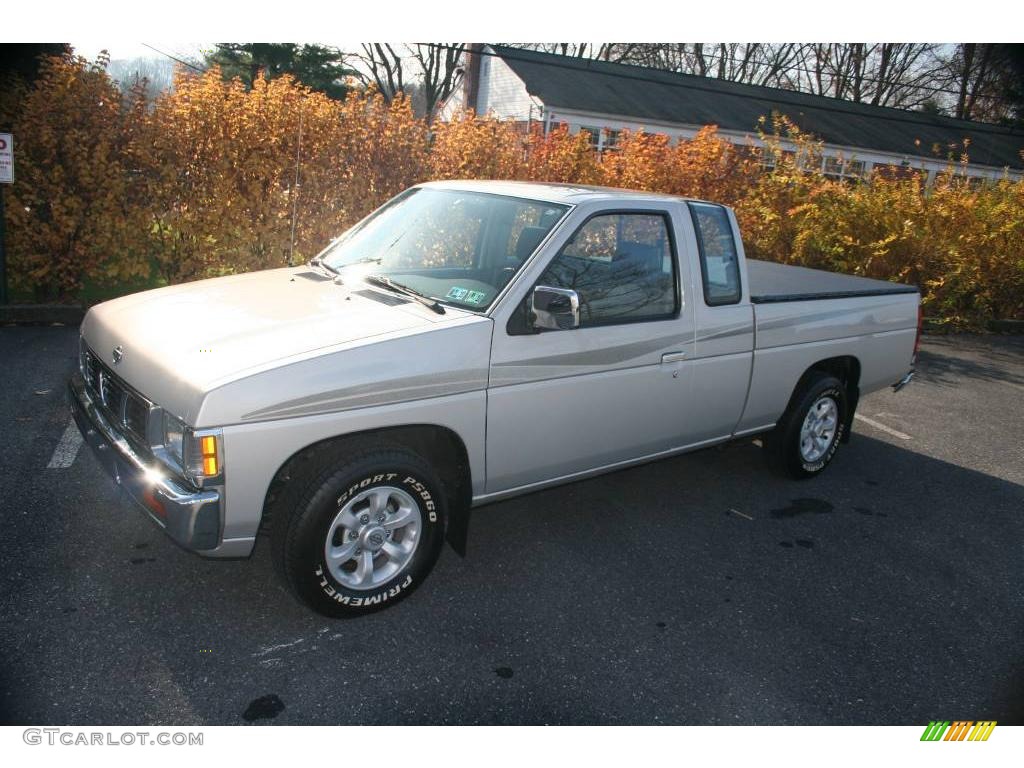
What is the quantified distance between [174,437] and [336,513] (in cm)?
73

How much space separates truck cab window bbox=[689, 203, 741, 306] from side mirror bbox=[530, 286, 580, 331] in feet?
4.19

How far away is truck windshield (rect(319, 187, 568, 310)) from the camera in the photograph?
4105 mm

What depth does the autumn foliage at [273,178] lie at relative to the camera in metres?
9.01

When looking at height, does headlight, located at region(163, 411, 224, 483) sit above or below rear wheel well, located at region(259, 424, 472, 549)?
above

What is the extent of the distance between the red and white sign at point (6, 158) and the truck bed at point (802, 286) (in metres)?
7.63

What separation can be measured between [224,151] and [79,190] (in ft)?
5.47

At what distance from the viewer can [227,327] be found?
3.66m

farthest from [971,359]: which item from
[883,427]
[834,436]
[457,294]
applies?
[457,294]

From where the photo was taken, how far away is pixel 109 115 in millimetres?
9023

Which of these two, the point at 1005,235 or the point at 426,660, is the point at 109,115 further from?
the point at 1005,235

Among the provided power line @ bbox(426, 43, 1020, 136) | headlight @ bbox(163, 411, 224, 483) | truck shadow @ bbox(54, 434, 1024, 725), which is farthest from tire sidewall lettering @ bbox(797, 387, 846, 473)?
power line @ bbox(426, 43, 1020, 136)
